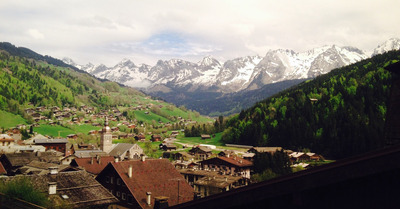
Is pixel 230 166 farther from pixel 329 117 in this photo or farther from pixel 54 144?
pixel 54 144

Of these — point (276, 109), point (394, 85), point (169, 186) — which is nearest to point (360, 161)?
point (394, 85)

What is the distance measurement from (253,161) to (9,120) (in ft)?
477

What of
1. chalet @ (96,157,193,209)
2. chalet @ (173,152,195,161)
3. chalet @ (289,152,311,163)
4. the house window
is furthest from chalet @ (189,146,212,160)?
the house window

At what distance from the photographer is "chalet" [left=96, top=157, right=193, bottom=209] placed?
42281mm

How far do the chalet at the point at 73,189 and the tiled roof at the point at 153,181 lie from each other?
5.45 meters

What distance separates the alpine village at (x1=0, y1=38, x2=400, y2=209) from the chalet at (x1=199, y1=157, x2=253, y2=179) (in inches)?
11.1

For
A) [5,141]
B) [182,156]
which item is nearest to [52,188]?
[182,156]

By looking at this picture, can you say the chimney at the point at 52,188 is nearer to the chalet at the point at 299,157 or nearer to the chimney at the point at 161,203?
the chimney at the point at 161,203

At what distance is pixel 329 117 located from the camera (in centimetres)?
13200

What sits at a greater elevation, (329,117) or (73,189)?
(329,117)

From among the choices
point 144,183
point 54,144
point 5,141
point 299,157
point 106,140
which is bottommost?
point 54,144

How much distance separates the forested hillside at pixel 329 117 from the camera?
109 meters

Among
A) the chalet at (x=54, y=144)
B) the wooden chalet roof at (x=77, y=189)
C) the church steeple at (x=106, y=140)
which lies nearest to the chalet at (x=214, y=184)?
the wooden chalet roof at (x=77, y=189)

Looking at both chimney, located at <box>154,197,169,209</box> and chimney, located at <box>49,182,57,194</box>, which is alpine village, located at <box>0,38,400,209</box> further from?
chimney, located at <box>154,197,169,209</box>
